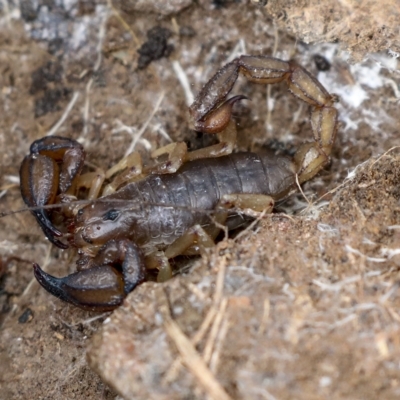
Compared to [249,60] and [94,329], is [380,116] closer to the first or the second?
[249,60]

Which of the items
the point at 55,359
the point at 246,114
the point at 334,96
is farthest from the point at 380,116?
the point at 55,359

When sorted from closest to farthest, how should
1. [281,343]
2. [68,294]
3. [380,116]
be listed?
1. [281,343]
2. [68,294]
3. [380,116]

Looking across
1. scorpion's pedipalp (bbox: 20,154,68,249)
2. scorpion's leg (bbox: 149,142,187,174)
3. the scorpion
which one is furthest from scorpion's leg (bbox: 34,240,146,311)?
scorpion's leg (bbox: 149,142,187,174)

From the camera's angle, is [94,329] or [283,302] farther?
[94,329]

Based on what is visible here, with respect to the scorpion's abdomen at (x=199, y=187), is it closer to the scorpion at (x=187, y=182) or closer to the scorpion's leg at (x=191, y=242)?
the scorpion at (x=187, y=182)

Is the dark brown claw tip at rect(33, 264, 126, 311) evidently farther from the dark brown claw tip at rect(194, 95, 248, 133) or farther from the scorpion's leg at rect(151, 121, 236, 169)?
the dark brown claw tip at rect(194, 95, 248, 133)

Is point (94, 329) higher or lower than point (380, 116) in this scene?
lower
